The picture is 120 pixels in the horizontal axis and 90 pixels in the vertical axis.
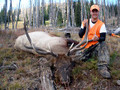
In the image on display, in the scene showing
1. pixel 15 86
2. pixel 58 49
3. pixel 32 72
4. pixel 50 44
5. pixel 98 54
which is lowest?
pixel 15 86

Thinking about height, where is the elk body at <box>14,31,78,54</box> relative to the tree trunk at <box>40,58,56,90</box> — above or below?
above

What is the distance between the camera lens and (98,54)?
151 inches

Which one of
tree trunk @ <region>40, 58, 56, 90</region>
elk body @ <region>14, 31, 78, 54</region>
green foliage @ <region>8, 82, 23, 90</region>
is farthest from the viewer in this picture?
elk body @ <region>14, 31, 78, 54</region>

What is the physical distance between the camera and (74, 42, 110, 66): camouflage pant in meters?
3.68

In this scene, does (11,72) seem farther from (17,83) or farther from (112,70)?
(112,70)

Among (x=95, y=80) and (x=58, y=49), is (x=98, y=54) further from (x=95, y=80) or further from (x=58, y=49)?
(x=58, y=49)

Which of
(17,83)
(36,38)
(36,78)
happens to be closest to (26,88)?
(17,83)

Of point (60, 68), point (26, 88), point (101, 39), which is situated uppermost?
point (101, 39)

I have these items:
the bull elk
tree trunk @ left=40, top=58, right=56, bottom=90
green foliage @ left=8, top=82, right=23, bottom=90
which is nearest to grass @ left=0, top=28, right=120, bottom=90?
green foliage @ left=8, top=82, right=23, bottom=90

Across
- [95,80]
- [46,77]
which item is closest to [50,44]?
[46,77]

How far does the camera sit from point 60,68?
11.1ft

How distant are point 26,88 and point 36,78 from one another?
487mm

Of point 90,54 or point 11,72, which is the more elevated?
point 90,54

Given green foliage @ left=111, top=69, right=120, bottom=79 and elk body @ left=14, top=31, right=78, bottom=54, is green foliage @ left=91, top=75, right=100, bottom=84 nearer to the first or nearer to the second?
green foliage @ left=111, top=69, right=120, bottom=79
